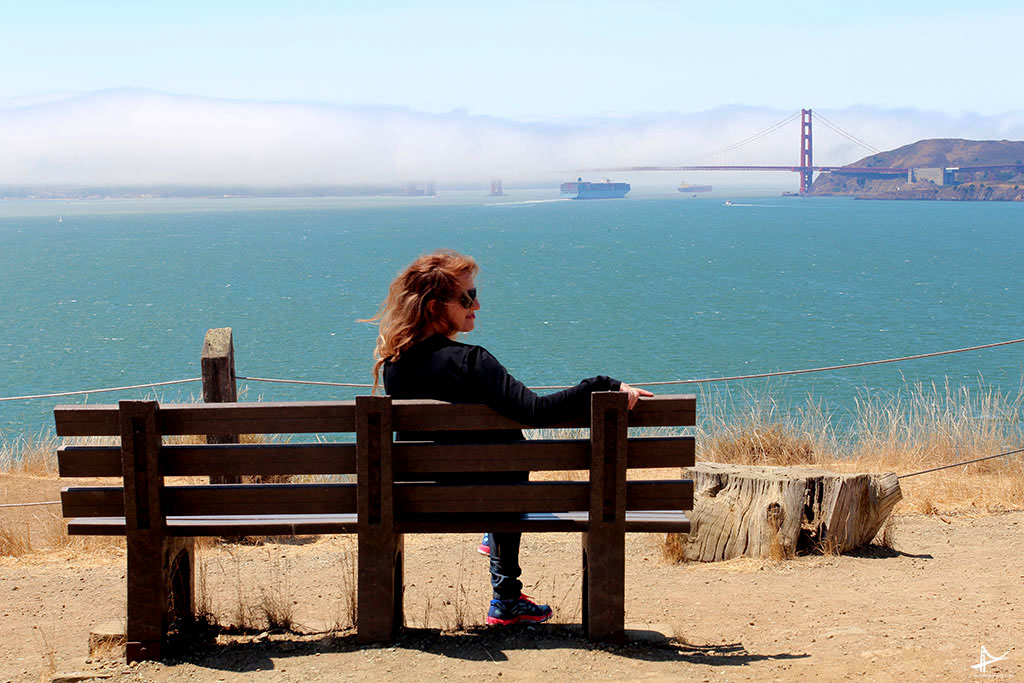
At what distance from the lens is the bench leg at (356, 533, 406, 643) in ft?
14.4

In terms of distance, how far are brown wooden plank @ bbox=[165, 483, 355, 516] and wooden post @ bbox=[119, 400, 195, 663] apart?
102 mm

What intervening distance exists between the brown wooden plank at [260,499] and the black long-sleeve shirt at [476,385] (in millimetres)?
440

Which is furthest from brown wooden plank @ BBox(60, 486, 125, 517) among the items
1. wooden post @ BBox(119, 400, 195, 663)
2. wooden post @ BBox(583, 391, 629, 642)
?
wooden post @ BBox(583, 391, 629, 642)

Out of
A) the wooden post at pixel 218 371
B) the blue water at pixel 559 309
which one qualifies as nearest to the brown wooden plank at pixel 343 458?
the wooden post at pixel 218 371

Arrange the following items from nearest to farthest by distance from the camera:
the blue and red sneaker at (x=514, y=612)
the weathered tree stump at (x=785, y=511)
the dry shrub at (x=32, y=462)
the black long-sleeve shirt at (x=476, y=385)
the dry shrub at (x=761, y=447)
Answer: the black long-sleeve shirt at (x=476, y=385) → the blue and red sneaker at (x=514, y=612) → the weathered tree stump at (x=785, y=511) → the dry shrub at (x=761, y=447) → the dry shrub at (x=32, y=462)

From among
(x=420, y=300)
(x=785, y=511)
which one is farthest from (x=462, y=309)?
(x=785, y=511)

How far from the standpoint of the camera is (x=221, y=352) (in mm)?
7055

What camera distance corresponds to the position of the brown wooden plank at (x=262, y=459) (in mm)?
4262

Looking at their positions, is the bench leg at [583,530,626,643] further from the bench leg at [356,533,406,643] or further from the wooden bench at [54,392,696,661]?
the bench leg at [356,533,406,643]

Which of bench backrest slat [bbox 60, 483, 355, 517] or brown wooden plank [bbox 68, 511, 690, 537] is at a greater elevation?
bench backrest slat [bbox 60, 483, 355, 517]

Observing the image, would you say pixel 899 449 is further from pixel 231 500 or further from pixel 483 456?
pixel 231 500

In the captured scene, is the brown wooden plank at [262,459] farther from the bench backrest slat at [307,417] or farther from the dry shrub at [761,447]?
the dry shrub at [761,447]

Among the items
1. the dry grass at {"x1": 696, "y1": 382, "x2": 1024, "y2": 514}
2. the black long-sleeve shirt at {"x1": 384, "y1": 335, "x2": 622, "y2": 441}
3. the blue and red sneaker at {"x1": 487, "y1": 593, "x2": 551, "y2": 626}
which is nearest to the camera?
the black long-sleeve shirt at {"x1": 384, "y1": 335, "x2": 622, "y2": 441}

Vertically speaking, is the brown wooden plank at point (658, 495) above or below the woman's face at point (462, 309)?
below
